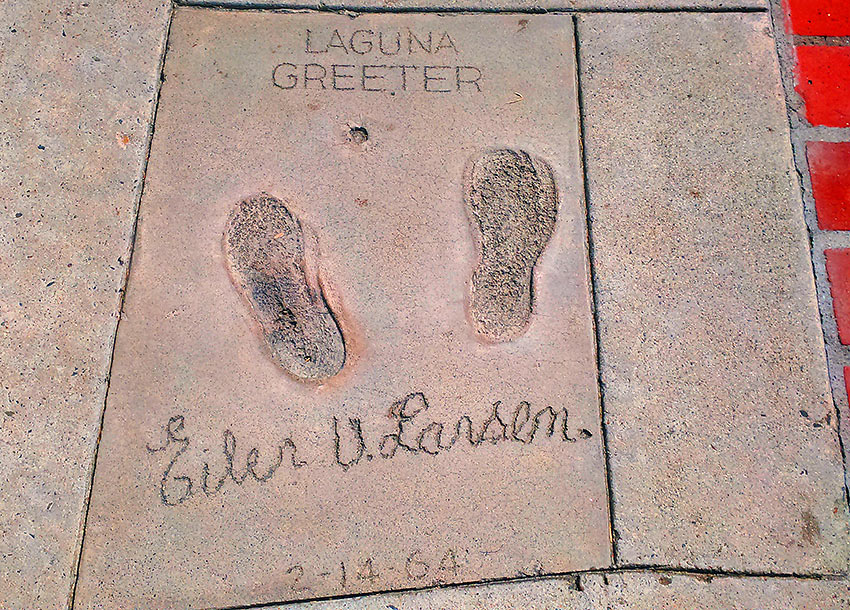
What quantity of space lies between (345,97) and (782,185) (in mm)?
1640

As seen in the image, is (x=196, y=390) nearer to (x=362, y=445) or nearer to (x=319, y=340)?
(x=319, y=340)

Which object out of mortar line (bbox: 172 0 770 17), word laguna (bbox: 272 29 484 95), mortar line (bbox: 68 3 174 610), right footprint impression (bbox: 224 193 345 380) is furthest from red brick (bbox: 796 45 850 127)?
mortar line (bbox: 68 3 174 610)

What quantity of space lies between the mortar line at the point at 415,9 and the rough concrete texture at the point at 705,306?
4cm

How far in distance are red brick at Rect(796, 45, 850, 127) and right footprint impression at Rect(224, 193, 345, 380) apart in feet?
6.44

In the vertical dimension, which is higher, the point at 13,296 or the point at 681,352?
the point at 13,296

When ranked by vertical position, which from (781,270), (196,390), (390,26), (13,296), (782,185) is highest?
(390,26)

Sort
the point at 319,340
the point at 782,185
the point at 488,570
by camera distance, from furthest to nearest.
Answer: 1. the point at 782,185
2. the point at 319,340
3. the point at 488,570

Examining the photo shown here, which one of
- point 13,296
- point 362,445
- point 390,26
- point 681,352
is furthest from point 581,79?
point 13,296

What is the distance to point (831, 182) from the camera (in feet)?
7.15

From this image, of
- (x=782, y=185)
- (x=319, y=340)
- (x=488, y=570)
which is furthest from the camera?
(x=782, y=185)

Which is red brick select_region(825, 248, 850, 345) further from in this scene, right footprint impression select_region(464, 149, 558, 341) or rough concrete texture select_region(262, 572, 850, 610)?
right footprint impression select_region(464, 149, 558, 341)

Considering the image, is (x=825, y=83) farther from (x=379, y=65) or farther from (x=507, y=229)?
(x=379, y=65)

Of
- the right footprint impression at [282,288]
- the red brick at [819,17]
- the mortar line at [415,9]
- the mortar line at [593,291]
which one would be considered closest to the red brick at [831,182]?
the red brick at [819,17]

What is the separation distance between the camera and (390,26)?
2297 millimetres
